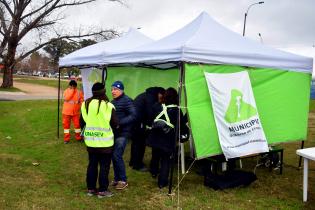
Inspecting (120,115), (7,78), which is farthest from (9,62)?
(120,115)

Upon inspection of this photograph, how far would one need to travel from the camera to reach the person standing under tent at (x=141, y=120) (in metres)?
6.62

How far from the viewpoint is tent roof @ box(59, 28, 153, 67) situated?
8.50 m

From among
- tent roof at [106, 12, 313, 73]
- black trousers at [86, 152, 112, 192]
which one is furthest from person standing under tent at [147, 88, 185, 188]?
black trousers at [86, 152, 112, 192]

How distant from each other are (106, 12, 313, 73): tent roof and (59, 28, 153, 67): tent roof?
125 centimetres

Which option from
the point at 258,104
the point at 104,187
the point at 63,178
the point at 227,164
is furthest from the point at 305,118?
the point at 63,178

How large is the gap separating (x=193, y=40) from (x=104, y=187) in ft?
8.59

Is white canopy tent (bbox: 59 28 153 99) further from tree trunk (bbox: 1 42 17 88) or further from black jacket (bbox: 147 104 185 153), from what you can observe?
tree trunk (bbox: 1 42 17 88)

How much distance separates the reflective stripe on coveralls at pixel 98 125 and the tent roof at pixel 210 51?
131 cm

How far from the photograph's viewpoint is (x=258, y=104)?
6.52m

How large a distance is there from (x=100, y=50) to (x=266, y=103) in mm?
4525

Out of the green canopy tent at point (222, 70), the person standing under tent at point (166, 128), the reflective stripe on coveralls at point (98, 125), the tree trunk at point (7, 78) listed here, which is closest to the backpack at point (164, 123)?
the person standing under tent at point (166, 128)

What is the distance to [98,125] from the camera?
16.5 ft

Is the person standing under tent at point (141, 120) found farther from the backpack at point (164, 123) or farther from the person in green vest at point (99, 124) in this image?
the person in green vest at point (99, 124)

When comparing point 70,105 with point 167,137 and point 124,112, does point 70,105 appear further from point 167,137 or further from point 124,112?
point 167,137
